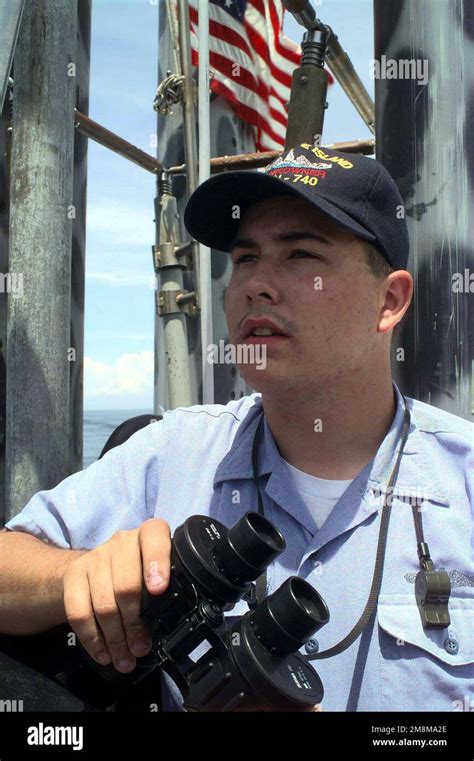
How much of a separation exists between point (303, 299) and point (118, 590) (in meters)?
0.92

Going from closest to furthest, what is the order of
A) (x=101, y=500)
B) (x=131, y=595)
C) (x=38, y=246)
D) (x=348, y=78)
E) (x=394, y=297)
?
(x=131, y=595) < (x=38, y=246) < (x=101, y=500) < (x=394, y=297) < (x=348, y=78)

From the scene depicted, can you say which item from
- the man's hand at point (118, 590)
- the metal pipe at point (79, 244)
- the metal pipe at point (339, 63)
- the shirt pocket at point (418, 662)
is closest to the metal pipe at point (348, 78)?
the metal pipe at point (339, 63)

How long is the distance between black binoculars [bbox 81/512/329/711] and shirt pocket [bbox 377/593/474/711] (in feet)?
1.54

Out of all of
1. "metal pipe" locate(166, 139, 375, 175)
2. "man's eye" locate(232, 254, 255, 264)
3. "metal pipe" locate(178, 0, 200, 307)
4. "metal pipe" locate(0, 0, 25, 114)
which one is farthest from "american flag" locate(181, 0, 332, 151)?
"metal pipe" locate(0, 0, 25, 114)

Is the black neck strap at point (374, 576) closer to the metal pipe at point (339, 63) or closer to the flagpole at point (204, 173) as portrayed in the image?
the flagpole at point (204, 173)

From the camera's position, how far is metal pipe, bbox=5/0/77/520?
1988mm

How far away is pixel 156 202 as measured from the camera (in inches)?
146

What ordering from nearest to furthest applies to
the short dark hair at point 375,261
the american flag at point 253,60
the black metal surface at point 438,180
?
the short dark hair at point 375,261
the black metal surface at point 438,180
the american flag at point 253,60

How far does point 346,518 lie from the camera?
2004mm

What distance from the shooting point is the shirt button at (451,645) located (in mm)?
1874

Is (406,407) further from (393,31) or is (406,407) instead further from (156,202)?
(156,202)

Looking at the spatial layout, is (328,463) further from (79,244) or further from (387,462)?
(79,244)

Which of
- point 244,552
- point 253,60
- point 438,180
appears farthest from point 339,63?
point 244,552

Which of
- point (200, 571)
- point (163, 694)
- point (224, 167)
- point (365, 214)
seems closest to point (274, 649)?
point (200, 571)
